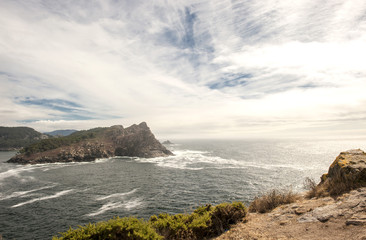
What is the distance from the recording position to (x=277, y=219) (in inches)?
436

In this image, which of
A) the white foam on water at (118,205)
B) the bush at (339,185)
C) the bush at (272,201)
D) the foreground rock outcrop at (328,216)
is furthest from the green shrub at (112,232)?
the white foam on water at (118,205)

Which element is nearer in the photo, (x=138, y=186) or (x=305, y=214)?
(x=305, y=214)

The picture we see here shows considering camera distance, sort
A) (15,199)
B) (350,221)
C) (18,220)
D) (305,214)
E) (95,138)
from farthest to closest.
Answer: (95,138)
(15,199)
(18,220)
(305,214)
(350,221)

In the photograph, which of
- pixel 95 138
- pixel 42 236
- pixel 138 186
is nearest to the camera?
pixel 42 236

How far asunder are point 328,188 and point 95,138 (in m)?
153

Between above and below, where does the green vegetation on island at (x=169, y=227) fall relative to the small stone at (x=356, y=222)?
below

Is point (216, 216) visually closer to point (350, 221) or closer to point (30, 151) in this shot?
point (350, 221)

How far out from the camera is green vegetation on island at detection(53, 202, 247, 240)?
817 centimetres

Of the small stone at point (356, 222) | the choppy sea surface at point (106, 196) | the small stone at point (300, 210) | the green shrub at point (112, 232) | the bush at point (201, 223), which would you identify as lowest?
the choppy sea surface at point (106, 196)

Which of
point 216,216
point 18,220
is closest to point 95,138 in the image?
point 18,220

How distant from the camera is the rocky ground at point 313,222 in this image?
7.80m

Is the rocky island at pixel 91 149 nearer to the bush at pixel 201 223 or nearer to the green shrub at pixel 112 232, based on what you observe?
the bush at pixel 201 223

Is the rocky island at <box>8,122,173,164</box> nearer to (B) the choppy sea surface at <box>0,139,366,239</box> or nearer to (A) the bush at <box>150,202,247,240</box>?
(B) the choppy sea surface at <box>0,139,366,239</box>

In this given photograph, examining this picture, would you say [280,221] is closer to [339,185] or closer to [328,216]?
[328,216]
